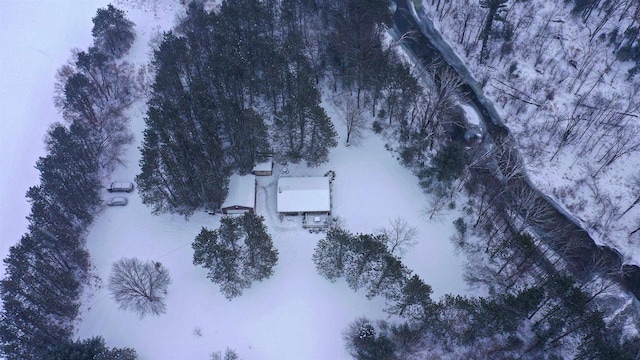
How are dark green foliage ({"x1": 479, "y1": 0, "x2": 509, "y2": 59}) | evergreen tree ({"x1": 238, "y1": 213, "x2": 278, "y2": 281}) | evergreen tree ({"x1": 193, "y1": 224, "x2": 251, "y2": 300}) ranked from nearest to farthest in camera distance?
evergreen tree ({"x1": 193, "y1": 224, "x2": 251, "y2": 300}) < evergreen tree ({"x1": 238, "y1": 213, "x2": 278, "y2": 281}) < dark green foliage ({"x1": 479, "y1": 0, "x2": 509, "y2": 59})

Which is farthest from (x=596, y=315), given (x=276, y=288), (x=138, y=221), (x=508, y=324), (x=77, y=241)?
(x=77, y=241)

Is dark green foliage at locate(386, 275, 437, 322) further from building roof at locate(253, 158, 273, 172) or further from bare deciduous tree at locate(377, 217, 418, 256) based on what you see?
building roof at locate(253, 158, 273, 172)

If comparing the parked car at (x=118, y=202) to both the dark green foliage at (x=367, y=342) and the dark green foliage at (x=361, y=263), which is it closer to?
the dark green foliage at (x=361, y=263)

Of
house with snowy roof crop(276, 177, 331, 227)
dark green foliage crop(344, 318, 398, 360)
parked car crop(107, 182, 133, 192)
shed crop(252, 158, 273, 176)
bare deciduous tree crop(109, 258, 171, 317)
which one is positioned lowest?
dark green foliage crop(344, 318, 398, 360)

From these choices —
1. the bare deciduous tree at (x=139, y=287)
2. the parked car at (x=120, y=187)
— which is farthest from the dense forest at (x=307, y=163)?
the bare deciduous tree at (x=139, y=287)

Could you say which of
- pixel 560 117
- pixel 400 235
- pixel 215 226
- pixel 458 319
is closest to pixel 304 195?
pixel 215 226

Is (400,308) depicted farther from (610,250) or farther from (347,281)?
(610,250)

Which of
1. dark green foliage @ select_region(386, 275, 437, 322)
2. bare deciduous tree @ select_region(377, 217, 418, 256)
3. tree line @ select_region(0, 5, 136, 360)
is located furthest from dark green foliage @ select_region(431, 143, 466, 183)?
tree line @ select_region(0, 5, 136, 360)
